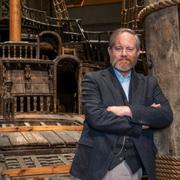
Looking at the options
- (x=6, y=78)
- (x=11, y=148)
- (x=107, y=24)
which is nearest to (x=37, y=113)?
(x=6, y=78)

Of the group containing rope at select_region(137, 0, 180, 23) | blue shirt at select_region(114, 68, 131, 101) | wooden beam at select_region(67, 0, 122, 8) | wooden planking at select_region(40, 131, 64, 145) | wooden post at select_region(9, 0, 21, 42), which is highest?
wooden beam at select_region(67, 0, 122, 8)

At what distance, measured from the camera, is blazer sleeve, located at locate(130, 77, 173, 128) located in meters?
2.16

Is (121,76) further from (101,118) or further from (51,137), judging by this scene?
(51,137)

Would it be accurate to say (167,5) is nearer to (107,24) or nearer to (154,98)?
(154,98)

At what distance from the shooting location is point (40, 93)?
38.6 feet

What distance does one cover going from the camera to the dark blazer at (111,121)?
2137mm

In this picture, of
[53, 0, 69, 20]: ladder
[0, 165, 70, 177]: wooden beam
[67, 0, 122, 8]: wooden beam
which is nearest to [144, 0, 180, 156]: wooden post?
[0, 165, 70, 177]: wooden beam

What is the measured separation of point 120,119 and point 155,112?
0.59 ft

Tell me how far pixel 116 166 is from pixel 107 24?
2321cm

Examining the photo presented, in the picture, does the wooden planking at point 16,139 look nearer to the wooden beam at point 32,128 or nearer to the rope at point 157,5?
the wooden beam at point 32,128

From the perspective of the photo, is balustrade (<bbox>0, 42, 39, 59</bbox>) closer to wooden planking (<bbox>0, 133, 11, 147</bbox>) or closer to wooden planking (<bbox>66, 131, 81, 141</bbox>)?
wooden planking (<bbox>66, 131, 81, 141</bbox>)

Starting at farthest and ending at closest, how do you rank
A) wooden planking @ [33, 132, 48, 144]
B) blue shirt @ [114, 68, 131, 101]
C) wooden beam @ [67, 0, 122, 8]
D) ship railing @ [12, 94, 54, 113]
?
wooden beam @ [67, 0, 122, 8] → ship railing @ [12, 94, 54, 113] → wooden planking @ [33, 132, 48, 144] → blue shirt @ [114, 68, 131, 101]

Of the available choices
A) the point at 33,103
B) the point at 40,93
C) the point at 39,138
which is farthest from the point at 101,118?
the point at 33,103

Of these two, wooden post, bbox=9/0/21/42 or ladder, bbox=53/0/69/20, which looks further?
ladder, bbox=53/0/69/20
